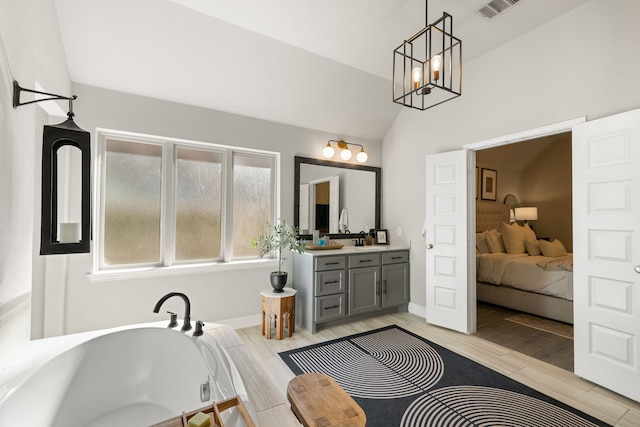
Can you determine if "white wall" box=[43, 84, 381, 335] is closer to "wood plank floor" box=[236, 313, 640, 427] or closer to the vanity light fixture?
the vanity light fixture

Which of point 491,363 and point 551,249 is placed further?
point 551,249

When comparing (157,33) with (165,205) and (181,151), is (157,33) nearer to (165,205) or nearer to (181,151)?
(181,151)

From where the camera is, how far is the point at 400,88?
3.85 meters

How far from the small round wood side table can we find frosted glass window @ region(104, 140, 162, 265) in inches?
49.5

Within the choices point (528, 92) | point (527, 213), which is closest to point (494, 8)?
point (528, 92)

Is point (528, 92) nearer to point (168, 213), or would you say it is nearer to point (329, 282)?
point (329, 282)

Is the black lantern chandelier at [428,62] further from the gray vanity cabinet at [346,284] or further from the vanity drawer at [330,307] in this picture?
the vanity drawer at [330,307]

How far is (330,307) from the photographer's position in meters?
3.32

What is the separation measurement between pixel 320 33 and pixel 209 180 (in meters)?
1.93

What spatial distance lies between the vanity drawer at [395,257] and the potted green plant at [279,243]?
1.12 m

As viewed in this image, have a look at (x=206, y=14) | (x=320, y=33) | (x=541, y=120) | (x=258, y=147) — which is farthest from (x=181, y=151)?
(x=541, y=120)

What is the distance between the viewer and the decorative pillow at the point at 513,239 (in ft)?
15.2

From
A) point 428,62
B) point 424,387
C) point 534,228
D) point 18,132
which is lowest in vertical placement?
point 424,387

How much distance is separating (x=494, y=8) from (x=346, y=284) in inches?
117
